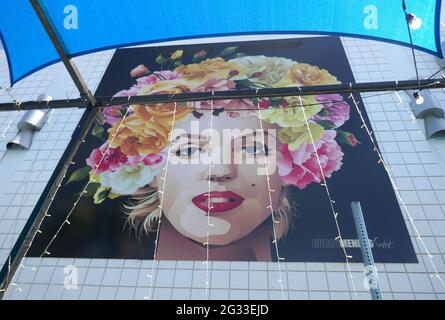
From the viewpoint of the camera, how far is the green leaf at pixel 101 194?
127 inches

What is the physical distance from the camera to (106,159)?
11.6 ft

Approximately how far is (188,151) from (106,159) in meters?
0.90

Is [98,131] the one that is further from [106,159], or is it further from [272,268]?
[272,268]

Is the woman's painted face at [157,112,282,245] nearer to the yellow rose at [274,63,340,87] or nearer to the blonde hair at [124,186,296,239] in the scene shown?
the blonde hair at [124,186,296,239]

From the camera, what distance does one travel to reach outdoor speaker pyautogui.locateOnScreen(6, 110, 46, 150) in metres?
3.90

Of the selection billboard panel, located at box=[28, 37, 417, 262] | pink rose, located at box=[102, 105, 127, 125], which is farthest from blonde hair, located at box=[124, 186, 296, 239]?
pink rose, located at box=[102, 105, 127, 125]

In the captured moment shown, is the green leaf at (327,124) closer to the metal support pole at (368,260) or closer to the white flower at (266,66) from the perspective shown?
the white flower at (266,66)

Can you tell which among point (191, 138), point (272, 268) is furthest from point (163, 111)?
point (272, 268)

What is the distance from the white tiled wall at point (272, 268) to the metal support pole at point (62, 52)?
1.50m

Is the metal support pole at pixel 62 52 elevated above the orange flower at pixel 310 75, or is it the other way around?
the orange flower at pixel 310 75

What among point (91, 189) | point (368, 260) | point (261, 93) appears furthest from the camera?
point (91, 189)

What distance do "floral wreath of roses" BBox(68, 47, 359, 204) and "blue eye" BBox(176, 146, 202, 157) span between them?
0.18 metres

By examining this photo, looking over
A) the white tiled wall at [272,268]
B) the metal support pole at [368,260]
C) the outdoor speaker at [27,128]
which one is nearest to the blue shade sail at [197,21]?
the metal support pole at [368,260]

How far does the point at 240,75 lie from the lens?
13.3ft
